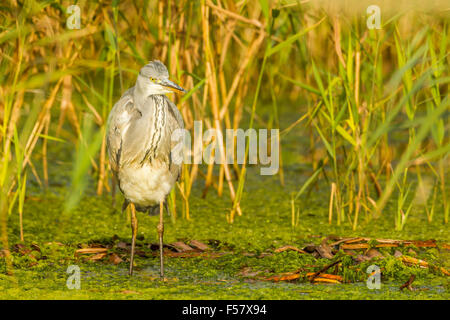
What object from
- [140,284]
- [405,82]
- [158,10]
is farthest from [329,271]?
[158,10]

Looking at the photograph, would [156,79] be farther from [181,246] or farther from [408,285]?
[408,285]

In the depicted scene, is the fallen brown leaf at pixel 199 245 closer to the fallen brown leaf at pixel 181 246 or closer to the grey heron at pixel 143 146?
the fallen brown leaf at pixel 181 246

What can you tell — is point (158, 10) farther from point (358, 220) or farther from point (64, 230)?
point (358, 220)

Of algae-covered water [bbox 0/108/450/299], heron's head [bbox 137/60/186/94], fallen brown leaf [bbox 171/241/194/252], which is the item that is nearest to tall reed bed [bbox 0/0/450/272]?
algae-covered water [bbox 0/108/450/299]

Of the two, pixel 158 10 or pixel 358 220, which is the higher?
pixel 158 10

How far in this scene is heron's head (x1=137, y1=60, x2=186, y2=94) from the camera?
2.66m

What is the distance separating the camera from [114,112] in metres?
2.93

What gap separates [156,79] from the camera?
2666mm

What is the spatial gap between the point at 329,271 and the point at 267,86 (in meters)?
4.32

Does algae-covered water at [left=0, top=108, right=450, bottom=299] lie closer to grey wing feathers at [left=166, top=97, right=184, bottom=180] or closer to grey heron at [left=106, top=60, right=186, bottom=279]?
grey heron at [left=106, top=60, right=186, bottom=279]

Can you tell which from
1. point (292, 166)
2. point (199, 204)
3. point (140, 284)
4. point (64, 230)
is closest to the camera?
point (140, 284)

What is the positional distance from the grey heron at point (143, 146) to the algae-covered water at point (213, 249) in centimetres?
20

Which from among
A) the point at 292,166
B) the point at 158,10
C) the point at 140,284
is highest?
the point at 158,10

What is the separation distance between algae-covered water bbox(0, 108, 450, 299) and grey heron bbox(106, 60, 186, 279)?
20cm
